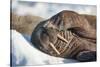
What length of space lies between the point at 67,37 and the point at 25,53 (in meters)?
0.52

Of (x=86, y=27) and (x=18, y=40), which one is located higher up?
(x=86, y=27)

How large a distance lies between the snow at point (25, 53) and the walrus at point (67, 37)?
56mm

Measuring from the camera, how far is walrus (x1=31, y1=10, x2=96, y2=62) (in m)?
1.97

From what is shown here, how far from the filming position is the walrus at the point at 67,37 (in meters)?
1.97

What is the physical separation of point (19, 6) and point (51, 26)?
0.42 m

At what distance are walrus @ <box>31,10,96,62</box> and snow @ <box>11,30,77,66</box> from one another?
0.06 meters

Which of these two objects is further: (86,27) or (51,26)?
(86,27)

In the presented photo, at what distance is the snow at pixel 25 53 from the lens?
1.86 meters

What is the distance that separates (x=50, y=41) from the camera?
1.99 meters

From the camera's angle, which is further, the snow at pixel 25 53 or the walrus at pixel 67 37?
the walrus at pixel 67 37

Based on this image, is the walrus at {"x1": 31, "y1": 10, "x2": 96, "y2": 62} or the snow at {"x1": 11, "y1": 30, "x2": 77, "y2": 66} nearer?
the snow at {"x1": 11, "y1": 30, "x2": 77, "y2": 66}
